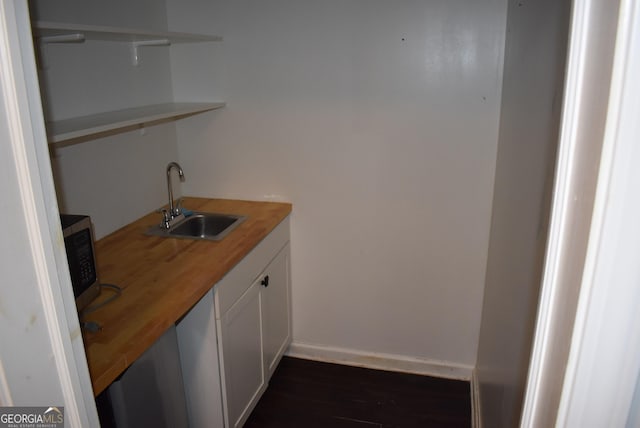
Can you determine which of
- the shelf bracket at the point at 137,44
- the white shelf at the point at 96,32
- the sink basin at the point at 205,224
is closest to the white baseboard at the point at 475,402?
the sink basin at the point at 205,224

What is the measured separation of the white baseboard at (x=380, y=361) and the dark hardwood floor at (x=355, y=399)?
0.04m

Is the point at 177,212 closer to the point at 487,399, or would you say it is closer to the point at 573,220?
the point at 487,399

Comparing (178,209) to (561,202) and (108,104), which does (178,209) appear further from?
(561,202)

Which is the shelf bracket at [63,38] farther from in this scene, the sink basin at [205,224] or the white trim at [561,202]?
the white trim at [561,202]

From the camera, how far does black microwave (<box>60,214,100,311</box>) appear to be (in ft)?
4.33

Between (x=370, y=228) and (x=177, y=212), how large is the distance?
3.44 feet

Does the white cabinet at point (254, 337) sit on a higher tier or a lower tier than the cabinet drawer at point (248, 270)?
lower

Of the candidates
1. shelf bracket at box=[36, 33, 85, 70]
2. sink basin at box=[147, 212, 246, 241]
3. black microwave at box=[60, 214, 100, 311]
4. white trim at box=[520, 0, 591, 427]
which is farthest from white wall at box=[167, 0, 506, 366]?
white trim at box=[520, 0, 591, 427]

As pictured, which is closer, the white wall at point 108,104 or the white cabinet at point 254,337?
the white wall at point 108,104

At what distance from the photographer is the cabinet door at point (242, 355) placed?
6.35 feet

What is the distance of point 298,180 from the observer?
2547 millimetres

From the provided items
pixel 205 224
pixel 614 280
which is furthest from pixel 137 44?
pixel 614 280

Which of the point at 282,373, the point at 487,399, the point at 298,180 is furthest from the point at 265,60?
the point at 487,399

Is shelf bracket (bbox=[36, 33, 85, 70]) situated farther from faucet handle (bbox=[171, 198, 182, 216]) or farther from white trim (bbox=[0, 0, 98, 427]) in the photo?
white trim (bbox=[0, 0, 98, 427])
